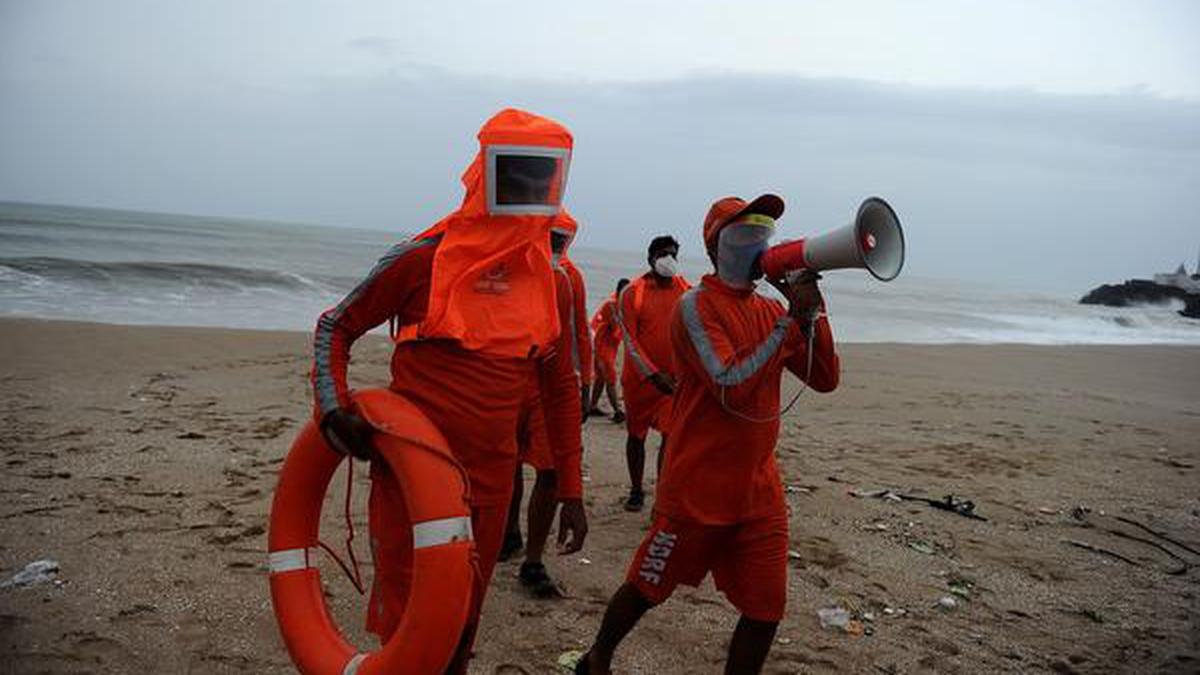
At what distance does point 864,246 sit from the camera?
8.53 ft

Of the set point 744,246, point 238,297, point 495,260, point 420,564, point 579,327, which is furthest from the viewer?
point 238,297

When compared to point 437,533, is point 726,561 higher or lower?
lower

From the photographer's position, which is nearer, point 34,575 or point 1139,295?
point 34,575

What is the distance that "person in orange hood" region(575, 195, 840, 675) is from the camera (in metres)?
2.94

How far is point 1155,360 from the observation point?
18.9m

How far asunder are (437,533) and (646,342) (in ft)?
12.3

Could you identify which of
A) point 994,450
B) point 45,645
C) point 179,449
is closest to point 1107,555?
point 994,450

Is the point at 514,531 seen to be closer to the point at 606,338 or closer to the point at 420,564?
the point at 420,564

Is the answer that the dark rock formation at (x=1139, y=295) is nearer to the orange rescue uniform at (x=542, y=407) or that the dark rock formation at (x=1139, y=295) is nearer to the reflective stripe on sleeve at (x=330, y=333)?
the orange rescue uniform at (x=542, y=407)

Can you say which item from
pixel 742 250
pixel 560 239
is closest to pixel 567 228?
pixel 560 239

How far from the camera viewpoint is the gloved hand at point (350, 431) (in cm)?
248

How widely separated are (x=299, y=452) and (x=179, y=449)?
14.2 feet

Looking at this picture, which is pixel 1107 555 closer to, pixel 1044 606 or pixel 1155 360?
pixel 1044 606

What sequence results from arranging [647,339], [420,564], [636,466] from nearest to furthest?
[420,564]
[647,339]
[636,466]
